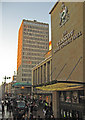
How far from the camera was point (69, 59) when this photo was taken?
25375 millimetres

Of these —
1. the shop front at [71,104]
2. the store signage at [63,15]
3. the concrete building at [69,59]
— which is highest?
the store signage at [63,15]

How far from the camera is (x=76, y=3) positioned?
23.7 m

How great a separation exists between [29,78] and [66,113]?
89298mm

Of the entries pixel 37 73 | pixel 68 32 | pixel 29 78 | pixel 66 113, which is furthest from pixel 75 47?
pixel 29 78

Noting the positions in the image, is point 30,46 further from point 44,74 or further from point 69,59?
point 69,59

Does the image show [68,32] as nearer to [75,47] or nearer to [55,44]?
[75,47]

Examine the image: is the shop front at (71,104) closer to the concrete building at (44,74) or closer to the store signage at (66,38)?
the store signage at (66,38)

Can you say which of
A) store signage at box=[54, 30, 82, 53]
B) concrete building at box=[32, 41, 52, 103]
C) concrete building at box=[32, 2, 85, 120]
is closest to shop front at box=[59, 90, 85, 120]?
concrete building at box=[32, 2, 85, 120]

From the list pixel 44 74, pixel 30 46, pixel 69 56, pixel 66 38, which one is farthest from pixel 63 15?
pixel 30 46

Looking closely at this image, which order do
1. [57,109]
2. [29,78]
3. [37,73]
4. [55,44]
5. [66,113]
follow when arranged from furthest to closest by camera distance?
[29,78] → [37,73] → [55,44] → [57,109] → [66,113]

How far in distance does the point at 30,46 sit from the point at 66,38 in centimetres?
9176

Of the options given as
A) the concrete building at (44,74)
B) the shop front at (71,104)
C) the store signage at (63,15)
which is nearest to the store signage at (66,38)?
the store signage at (63,15)

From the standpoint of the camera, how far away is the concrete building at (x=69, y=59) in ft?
70.6

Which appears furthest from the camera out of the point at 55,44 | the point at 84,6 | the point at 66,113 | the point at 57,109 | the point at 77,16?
the point at 55,44
